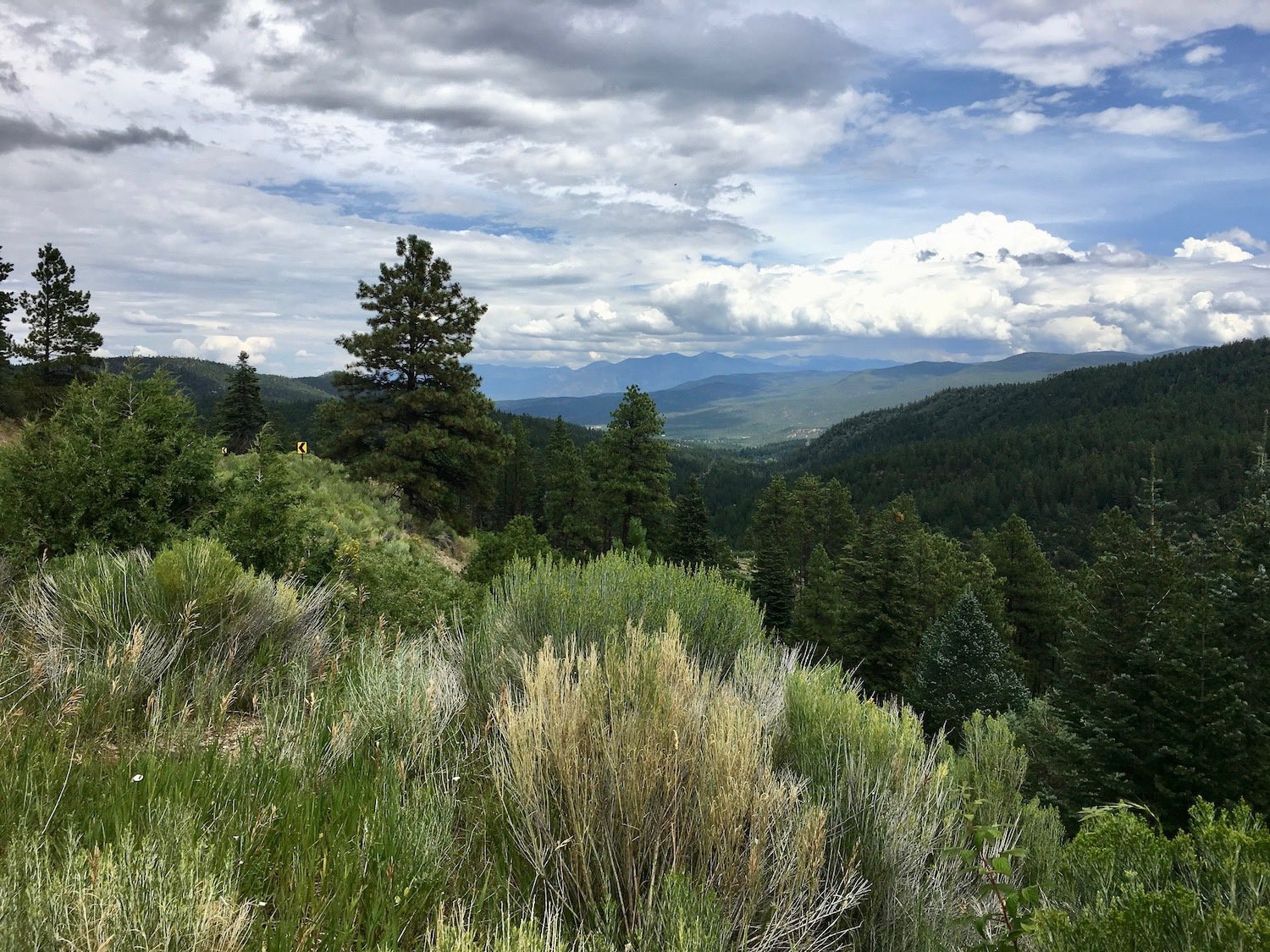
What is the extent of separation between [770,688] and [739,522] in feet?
337

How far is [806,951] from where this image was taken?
9.14 feet

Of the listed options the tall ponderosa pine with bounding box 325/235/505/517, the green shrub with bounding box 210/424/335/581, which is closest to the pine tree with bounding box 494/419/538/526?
the tall ponderosa pine with bounding box 325/235/505/517

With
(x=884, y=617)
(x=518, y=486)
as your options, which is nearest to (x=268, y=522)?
(x=884, y=617)

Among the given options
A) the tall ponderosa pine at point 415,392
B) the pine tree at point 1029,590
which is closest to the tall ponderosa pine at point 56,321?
the tall ponderosa pine at point 415,392

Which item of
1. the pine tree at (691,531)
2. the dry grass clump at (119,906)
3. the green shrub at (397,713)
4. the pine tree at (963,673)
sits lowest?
the pine tree at (963,673)

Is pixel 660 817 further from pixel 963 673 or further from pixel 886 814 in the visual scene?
pixel 963 673

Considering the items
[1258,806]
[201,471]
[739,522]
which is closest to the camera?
[201,471]

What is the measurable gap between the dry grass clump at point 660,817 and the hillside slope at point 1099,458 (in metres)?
96.7

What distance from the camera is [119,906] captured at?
179 cm

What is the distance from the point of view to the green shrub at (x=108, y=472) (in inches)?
307

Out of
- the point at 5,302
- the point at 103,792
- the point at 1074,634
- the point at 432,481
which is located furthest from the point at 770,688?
the point at 5,302

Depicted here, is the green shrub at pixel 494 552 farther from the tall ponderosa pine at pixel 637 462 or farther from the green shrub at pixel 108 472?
the tall ponderosa pine at pixel 637 462

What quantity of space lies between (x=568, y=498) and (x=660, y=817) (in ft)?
149

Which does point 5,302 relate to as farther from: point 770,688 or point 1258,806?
point 1258,806
